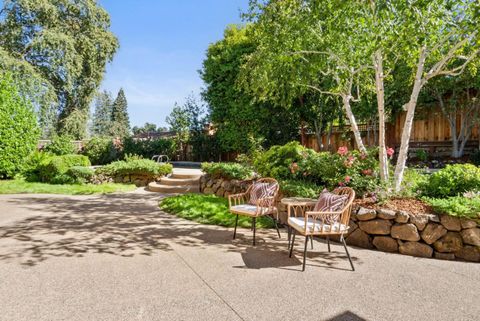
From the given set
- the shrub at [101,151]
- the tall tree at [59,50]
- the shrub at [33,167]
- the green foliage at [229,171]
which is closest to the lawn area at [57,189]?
the shrub at [33,167]

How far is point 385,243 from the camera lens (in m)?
4.16

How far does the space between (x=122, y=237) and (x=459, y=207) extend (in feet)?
14.9

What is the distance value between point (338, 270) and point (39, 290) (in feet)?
9.74

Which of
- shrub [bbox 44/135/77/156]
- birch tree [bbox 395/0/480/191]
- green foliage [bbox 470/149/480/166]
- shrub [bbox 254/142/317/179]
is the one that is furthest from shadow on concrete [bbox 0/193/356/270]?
shrub [bbox 44/135/77/156]

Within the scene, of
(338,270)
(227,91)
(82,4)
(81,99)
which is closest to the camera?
(338,270)

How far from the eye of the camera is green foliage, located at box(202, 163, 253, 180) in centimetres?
757

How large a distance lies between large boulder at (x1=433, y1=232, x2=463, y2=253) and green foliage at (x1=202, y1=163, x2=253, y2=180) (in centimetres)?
420

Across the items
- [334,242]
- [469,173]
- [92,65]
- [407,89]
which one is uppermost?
[92,65]

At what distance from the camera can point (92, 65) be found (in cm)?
1836

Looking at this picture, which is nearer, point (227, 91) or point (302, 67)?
point (302, 67)

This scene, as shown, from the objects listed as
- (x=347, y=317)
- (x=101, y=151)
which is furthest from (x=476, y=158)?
(x=101, y=151)

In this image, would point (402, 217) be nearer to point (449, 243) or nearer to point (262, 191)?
point (449, 243)

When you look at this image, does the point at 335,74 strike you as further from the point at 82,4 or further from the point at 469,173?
the point at 82,4

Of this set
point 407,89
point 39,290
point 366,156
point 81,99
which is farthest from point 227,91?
point 39,290
